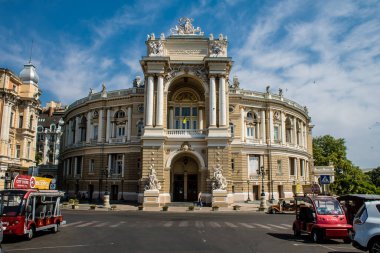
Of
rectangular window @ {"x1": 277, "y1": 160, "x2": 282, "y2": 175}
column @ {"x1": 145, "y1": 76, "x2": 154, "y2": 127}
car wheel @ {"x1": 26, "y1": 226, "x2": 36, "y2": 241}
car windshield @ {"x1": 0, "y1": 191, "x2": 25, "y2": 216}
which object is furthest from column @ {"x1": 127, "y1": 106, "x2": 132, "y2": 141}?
car windshield @ {"x1": 0, "y1": 191, "x2": 25, "y2": 216}

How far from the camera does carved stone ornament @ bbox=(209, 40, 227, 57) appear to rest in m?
45.2

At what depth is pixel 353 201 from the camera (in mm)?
16953

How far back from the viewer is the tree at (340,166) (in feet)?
219

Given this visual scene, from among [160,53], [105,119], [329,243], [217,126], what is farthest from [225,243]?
[105,119]

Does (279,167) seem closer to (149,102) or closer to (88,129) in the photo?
(149,102)

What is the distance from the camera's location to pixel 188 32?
156 feet

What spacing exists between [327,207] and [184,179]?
30.6m

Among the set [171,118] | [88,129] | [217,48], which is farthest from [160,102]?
[88,129]

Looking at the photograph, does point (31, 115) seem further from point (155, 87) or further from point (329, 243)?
point (329, 243)

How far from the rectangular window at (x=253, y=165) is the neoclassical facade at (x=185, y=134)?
0.05m

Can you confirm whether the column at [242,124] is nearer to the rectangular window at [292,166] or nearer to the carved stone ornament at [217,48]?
the rectangular window at [292,166]

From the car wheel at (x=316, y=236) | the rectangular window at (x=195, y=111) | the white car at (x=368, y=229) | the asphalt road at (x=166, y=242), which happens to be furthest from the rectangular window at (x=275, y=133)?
the white car at (x=368, y=229)

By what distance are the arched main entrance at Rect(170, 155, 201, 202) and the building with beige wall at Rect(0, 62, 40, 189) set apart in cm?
2159

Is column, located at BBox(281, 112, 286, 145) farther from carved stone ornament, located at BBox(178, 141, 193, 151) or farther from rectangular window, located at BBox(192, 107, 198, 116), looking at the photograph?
carved stone ornament, located at BBox(178, 141, 193, 151)
